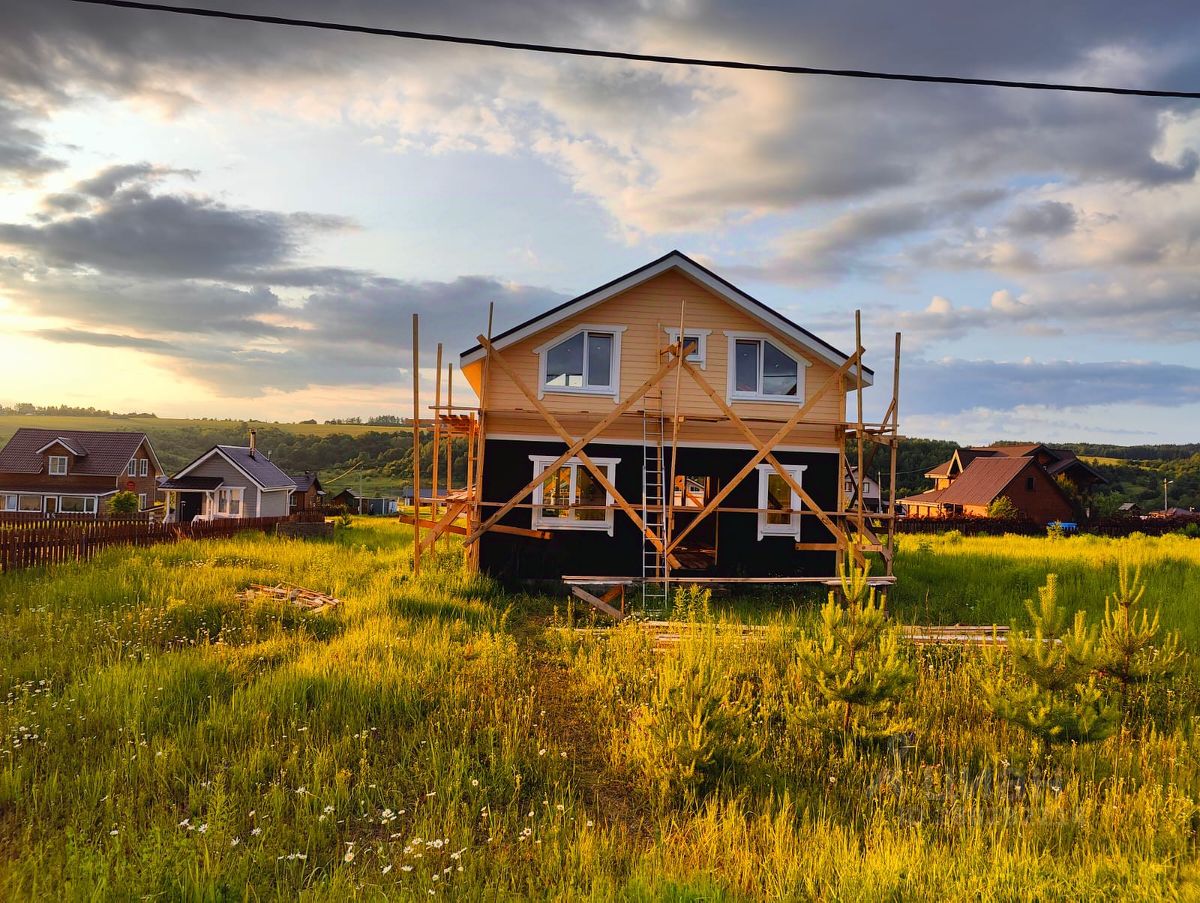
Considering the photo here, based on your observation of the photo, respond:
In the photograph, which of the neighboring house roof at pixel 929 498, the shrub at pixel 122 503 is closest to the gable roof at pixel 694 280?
the shrub at pixel 122 503

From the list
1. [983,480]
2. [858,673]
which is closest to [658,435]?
[858,673]

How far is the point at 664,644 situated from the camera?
11023 mm

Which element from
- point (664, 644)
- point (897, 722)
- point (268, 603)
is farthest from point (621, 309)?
point (897, 722)

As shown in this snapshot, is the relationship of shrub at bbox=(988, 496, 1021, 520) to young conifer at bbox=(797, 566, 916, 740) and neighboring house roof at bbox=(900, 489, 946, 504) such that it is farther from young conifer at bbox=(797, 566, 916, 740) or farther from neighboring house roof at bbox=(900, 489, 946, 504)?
young conifer at bbox=(797, 566, 916, 740)

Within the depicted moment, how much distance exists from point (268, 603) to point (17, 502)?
55.5 meters

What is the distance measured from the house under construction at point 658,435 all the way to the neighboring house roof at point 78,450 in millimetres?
50477

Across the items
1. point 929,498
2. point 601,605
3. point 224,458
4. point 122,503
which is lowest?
point 601,605

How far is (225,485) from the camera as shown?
46781mm

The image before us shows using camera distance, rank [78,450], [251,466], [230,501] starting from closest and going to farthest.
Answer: [230,501], [251,466], [78,450]

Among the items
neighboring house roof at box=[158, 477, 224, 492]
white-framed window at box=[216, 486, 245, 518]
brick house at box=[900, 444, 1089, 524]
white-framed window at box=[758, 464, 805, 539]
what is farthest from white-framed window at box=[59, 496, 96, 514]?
brick house at box=[900, 444, 1089, 524]

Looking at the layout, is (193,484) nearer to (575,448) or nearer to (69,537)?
(69,537)

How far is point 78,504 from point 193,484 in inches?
588

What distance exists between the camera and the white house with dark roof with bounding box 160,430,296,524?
4603 centimetres

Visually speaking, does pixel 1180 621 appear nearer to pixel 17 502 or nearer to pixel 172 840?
pixel 172 840
